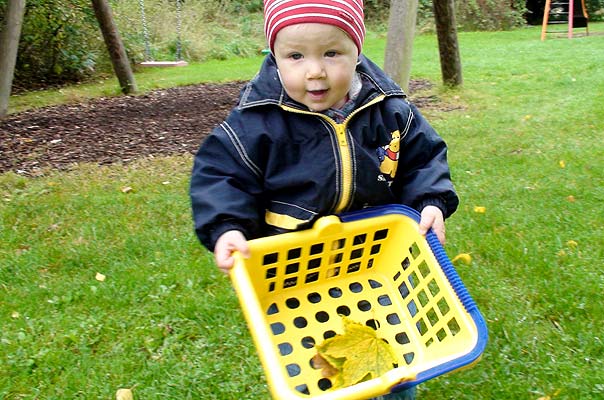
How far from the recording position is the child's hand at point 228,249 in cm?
157

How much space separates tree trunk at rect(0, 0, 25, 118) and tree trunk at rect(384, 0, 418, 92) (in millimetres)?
4144

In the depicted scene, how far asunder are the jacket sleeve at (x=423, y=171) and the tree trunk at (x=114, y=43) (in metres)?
6.33

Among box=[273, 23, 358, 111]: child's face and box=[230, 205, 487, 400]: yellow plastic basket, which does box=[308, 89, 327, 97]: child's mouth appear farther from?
box=[230, 205, 487, 400]: yellow plastic basket

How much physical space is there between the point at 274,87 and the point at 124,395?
126 centimetres

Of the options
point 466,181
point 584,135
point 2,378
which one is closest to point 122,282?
point 2,378

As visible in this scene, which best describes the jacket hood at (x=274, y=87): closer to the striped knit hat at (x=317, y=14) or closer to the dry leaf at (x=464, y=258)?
the striped knit hat at (x=317, y=14)

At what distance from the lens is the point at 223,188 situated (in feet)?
5.49

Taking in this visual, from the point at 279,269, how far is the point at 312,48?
2.15 ft

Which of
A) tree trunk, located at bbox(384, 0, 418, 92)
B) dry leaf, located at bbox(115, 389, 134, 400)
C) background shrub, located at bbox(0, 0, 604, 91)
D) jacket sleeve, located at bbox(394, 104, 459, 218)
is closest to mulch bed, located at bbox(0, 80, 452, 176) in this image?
tree trunk, located at bbox(384, 0, 418, 92)

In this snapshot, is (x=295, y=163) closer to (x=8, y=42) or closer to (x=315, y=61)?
(x=315, y=61)

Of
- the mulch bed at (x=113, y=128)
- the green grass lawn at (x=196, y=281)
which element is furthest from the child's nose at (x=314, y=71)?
the mulch bed at (x=113, y=128)

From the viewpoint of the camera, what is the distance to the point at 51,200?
3883mm

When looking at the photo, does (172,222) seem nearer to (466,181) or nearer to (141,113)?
(466,181)

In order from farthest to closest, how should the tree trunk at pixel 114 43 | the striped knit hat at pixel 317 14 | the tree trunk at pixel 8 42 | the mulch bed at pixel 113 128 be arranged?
the tree trunk at pixel 114 43, the tree trunk at pixel 8 42, the mulch bed at pixel 113 128, the striped knit hat at pixel 317 14
